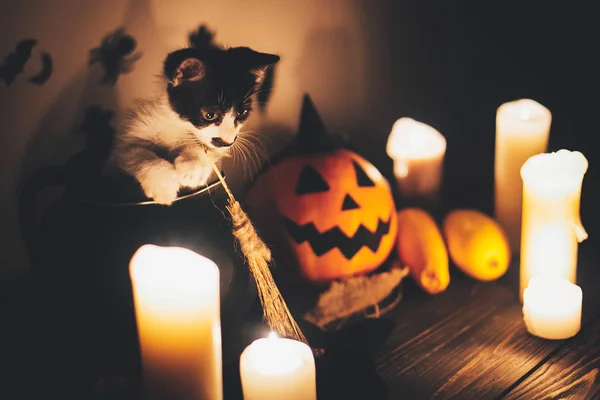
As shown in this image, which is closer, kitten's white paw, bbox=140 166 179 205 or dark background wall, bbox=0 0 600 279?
kitten's white paw, bbox=140 166 179 205

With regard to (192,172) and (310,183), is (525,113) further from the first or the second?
(192,172)

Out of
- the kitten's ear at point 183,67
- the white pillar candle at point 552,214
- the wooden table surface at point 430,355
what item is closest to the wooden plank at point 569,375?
the wooden table surface at point 430,355

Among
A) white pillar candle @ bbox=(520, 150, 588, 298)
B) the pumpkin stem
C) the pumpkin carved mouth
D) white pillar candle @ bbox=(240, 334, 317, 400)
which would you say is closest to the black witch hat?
the pumpkin stem

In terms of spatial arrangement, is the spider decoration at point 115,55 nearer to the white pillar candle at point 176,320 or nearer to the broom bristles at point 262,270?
the broom bristles at point 262,270

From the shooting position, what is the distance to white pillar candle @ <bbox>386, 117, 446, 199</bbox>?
1.41m

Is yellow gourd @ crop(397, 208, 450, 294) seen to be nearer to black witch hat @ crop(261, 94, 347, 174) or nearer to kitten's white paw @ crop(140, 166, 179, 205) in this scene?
black witch hat @ crop(261, 94, 347, 174)

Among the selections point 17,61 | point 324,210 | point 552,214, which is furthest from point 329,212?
point 17,61

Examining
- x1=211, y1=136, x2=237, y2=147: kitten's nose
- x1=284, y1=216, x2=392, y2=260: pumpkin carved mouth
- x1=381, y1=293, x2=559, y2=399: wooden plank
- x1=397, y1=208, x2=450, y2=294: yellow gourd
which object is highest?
x1=211, y1=136, x2=237, y2=147: kitten's nose

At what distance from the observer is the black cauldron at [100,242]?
99cm

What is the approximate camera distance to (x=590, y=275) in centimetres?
132

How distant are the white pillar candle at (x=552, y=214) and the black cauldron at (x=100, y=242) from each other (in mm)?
501

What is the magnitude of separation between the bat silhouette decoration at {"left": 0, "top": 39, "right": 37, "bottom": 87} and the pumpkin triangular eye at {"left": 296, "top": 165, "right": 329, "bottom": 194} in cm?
47

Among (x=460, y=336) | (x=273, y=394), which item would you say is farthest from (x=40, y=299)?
(x=460, y=336)

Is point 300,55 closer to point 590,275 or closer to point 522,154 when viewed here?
point 522,154
